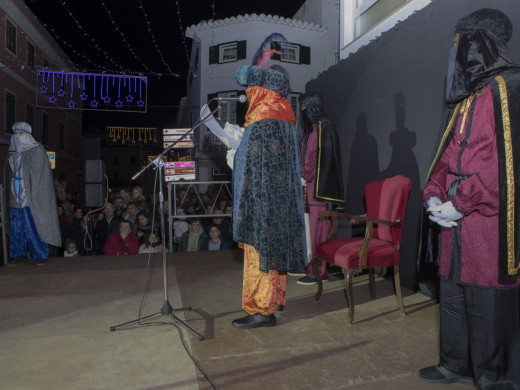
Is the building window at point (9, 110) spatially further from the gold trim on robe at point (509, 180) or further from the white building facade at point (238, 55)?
the gold trim on robe at point (509, 180)

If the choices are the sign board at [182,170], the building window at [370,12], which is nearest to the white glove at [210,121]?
the building window at [370,12]

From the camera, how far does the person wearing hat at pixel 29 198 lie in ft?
16.1

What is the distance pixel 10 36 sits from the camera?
13203 millimetres

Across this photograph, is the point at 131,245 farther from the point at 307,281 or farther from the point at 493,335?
the point at 493,335

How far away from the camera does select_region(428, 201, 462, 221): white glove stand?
1.81 m

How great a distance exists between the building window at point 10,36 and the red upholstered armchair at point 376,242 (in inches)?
529

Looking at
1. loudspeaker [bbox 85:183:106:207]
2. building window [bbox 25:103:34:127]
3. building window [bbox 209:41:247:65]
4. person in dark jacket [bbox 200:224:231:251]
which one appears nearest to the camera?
loudspeaker [bbox 85:183:106:207]

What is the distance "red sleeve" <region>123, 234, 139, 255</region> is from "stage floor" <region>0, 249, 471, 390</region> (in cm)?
161

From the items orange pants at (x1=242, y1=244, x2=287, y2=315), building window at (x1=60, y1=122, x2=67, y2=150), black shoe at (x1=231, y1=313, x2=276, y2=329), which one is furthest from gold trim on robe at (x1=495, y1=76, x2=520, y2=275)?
building window at (x1=60, y1=122, x2=67, y2=150)

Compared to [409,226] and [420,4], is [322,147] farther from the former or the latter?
[420,4]

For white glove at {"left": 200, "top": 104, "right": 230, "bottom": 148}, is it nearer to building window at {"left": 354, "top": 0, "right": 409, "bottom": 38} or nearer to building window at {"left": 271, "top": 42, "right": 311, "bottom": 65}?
building window at {"left": 354, "top": 0, "right": 409, "bottom": 38}

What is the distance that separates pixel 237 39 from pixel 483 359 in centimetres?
1555

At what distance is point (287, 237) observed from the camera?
283 cm

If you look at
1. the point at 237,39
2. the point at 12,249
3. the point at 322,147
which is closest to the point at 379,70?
the point at 322,147
